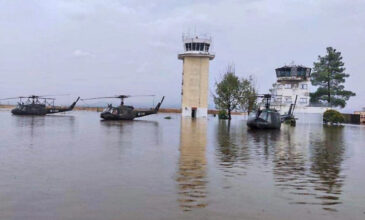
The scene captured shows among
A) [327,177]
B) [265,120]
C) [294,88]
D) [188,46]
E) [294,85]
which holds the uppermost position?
[188,46]

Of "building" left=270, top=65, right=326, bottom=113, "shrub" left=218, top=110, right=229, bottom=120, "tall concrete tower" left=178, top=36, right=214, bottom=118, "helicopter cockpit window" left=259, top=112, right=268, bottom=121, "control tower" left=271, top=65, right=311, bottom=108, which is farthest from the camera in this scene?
"shrub" left=218, top=110, right=229, bottom=120

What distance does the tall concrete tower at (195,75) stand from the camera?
3337 inches

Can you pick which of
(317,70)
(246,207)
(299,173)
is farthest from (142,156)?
(317,70)

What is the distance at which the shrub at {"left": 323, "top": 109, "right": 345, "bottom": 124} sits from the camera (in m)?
76.3

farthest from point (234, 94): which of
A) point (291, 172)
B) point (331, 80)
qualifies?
point (291, 172)

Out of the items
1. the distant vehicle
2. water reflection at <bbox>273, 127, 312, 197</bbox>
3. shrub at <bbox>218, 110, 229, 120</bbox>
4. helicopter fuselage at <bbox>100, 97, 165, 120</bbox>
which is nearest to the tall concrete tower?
shrub at <bbox>218, 110, 229, 120</bbox>

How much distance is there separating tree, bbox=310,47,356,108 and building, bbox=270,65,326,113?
1152 centimetres

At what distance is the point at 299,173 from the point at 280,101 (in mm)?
68940

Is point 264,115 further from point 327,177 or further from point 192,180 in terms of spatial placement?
point 192,180

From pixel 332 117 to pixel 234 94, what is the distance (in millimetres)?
19706

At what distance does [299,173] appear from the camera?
14016 millimetres

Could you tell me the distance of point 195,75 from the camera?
84.9m

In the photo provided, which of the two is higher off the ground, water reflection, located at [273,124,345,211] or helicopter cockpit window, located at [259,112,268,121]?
helicopter cockpit window, located at [259,112,268,121]

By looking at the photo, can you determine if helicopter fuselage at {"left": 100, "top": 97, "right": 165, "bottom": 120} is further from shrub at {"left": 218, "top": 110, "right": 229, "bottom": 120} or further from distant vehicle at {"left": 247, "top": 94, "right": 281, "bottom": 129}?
shrub at {"left": 218, "top": 110, "right": 229, "bottom": 120}
